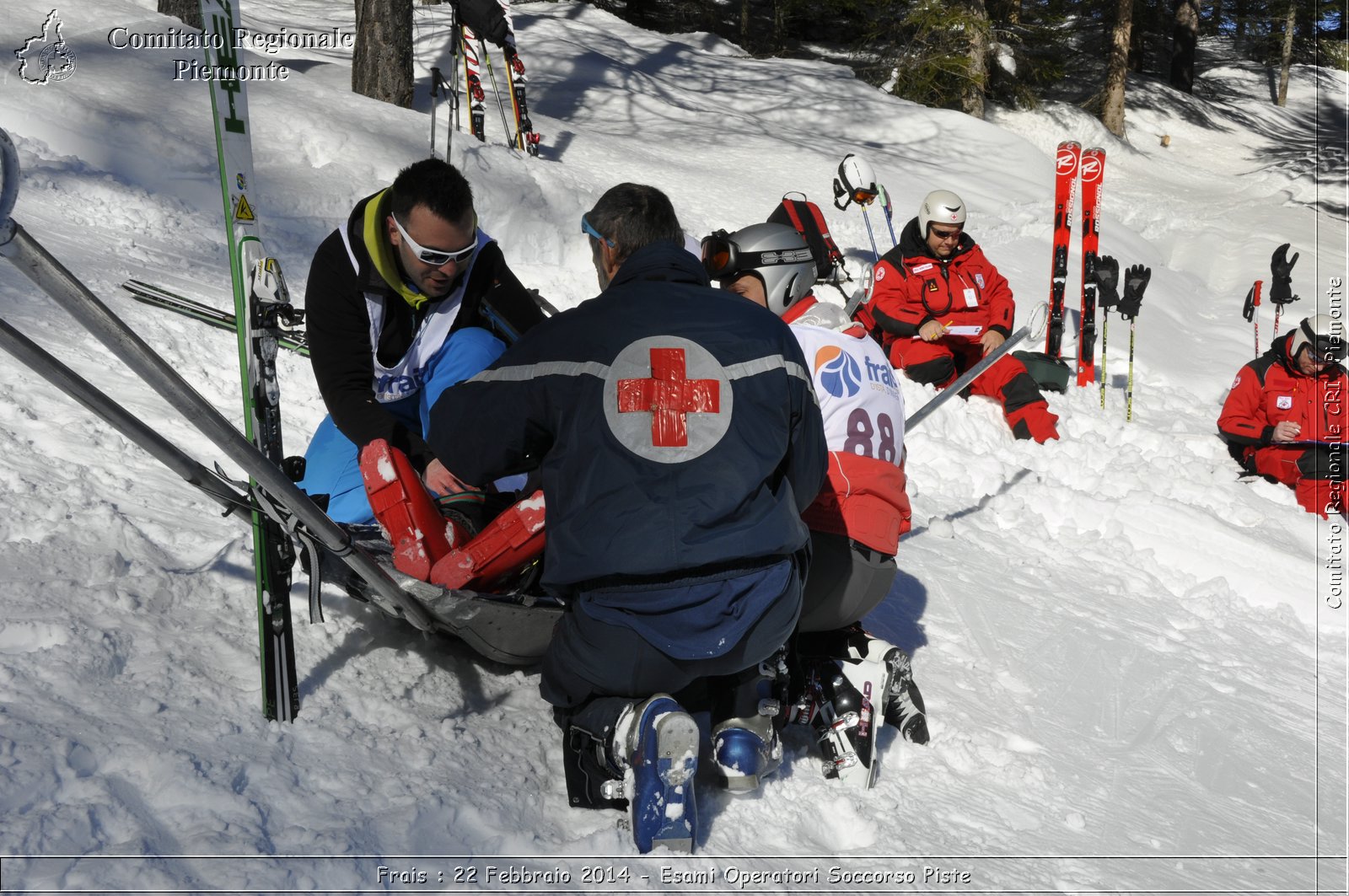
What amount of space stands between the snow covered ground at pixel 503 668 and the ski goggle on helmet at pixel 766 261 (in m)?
1.41

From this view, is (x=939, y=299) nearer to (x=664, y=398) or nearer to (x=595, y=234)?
(x=595, y=234)

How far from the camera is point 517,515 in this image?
2.93 m

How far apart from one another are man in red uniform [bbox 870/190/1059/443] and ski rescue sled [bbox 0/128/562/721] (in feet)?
16.2

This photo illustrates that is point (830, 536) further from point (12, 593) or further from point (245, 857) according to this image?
point (12, 593)

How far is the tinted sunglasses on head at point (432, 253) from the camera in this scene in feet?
10.1

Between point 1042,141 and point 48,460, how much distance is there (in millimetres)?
19608

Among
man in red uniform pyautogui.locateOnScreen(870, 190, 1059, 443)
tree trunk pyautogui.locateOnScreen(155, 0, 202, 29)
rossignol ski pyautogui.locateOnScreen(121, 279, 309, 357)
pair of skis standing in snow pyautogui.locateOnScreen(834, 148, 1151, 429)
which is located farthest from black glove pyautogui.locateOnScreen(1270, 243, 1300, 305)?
tree trunk pyautogui.locateOnScreen(155, 0, 202, 29)

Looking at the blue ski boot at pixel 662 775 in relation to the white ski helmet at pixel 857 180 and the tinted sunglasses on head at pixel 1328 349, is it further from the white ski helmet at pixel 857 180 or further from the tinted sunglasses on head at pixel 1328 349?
the white ski helmet at pixel 857 180

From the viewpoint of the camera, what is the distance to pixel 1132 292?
8289 mm

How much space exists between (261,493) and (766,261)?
169cm

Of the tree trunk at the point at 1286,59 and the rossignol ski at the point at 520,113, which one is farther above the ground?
the tree trunk at the point at 1286,59

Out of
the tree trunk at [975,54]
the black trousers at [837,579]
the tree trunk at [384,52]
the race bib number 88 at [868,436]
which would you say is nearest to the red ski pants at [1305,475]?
the race bib number 88 at [868,436]

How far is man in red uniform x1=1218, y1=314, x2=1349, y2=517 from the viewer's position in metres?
6.80

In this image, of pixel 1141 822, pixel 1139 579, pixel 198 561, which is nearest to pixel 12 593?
pixel 198 561
